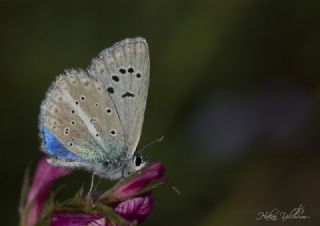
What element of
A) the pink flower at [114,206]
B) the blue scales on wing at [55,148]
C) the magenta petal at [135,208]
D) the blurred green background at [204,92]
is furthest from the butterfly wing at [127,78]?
the blurred green background at [204,92]

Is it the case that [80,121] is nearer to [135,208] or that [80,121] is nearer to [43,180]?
[43,180]

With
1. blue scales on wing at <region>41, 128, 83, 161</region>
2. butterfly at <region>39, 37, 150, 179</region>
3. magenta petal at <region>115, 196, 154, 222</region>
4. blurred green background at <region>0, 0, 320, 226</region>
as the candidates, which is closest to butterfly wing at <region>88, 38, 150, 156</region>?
butterfly at <region>39, 37, 150, 179</region>

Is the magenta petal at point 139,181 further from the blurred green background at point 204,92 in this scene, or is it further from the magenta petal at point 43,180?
the blurred green background at point 204,92

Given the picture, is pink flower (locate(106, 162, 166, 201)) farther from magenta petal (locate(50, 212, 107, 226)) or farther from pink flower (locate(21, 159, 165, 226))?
magenta petal (locate(50, 212, 107, 226))

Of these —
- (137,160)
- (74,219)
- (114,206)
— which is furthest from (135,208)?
(137,160)

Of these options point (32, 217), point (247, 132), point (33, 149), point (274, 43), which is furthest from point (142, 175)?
point (274, 43)
